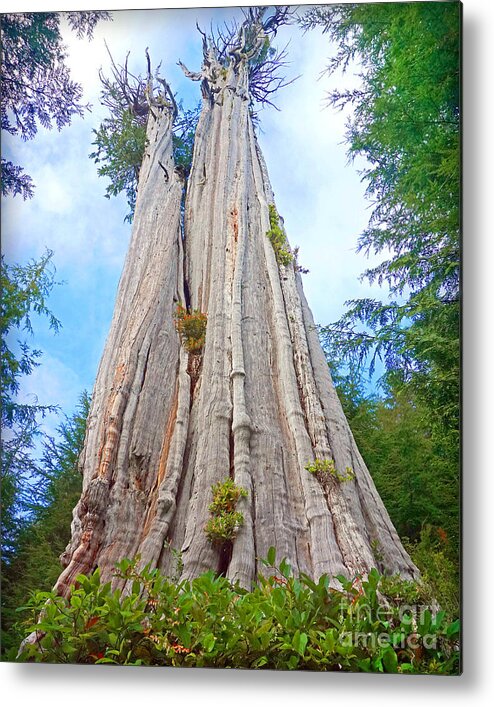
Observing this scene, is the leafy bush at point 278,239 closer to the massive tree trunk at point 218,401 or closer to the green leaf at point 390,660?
the massive tree trunk at point 218,401

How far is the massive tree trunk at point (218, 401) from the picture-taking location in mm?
2891

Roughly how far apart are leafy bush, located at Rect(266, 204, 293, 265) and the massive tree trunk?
2cm

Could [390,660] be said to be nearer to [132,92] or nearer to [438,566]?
[438,566]

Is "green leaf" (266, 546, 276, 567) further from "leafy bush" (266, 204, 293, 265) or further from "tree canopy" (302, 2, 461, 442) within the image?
"leafy bush" (266, 204, 293, 265)

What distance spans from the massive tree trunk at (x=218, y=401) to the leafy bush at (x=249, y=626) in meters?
0.07

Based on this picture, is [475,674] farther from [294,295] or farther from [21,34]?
[21,34]

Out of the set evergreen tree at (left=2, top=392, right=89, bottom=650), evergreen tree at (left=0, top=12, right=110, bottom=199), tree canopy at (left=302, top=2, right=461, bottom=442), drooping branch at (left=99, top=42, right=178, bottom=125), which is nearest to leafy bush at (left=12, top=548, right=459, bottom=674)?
evergreen tree at (left=2, top=392, right=89, bottom=650)

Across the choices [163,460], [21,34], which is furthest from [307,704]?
[21,34]

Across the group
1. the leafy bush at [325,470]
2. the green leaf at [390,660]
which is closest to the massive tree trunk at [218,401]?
the leafy bush at [325,470]

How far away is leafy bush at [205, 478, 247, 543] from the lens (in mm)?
2887

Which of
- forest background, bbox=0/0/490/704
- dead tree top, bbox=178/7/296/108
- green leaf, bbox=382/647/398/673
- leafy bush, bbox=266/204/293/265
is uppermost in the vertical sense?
dead tree top, bbox=178/7/296/108

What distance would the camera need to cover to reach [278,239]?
3178 mm

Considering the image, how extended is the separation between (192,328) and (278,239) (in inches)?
18.4

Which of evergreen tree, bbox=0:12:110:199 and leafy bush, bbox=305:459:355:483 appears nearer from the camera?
leafy bush, bbox=305:459:355:483
